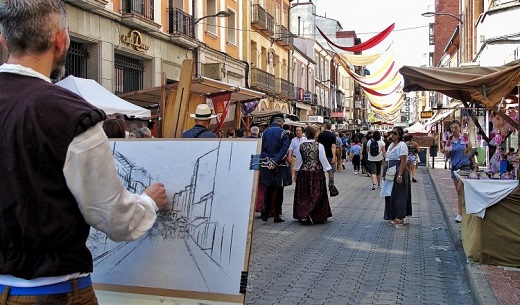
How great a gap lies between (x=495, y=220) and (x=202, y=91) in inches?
215

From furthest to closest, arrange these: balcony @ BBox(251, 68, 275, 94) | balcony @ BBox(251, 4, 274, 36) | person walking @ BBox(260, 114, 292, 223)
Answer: balcony @ BBox(251, 68, 275, 94) → balcony @ BBox(251, 4, 274, 36) → person walking @ BBox(260, 114, 292, 223)

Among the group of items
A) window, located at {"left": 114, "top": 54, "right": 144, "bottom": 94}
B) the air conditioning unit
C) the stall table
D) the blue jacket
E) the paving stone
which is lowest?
the paving stone

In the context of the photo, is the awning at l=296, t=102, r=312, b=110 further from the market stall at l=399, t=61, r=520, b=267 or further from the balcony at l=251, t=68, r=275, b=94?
the market stall at l=399, t=61, r=520, b=267

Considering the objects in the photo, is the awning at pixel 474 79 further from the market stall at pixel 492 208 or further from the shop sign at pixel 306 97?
the shop sign at pixel 306 97

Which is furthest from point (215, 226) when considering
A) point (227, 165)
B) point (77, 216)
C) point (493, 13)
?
point (493, 13)

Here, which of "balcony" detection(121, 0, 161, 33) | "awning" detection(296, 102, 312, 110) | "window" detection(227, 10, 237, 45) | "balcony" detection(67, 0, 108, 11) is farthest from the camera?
"awning" detection(296, 102, 312, 110)

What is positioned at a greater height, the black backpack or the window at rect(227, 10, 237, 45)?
the window at rect(227, 10, 237, 45)

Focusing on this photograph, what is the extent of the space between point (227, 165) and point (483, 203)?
183 inches

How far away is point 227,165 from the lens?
9.13 ft

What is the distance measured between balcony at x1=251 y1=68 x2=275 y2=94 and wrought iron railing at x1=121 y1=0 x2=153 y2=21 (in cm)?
1241

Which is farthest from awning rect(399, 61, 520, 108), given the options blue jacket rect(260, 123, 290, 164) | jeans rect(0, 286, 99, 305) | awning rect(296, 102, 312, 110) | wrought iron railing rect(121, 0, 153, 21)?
awning rect(296, 102, 312, 110)

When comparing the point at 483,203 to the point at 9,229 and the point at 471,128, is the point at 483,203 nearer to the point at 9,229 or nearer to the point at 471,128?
the point at 9,229

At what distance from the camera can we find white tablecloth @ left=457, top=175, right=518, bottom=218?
21.1 feet

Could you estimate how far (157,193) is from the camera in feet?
8.14
